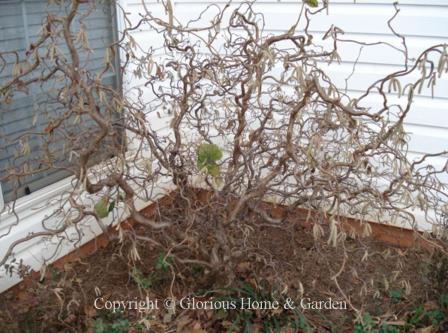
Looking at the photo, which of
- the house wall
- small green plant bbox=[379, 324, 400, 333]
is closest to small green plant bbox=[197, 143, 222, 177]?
the house wall

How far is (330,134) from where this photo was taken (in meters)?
3.46

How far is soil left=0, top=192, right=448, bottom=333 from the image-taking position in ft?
7.75

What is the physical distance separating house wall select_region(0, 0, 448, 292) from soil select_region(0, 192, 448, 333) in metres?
0.24

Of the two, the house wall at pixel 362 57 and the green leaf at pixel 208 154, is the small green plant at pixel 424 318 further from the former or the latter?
the green leaf at pixel 208 154

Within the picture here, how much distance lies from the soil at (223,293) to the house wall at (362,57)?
0.24 m

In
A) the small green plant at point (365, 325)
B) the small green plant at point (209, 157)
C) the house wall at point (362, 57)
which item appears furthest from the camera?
the house wall at point (362, 57)

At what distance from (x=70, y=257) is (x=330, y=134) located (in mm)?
2057

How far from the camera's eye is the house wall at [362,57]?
8.98ft

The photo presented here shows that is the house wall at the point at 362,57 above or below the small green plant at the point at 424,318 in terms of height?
above

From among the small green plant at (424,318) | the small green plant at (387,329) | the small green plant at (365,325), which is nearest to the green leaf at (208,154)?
the small green plant at (365,325)

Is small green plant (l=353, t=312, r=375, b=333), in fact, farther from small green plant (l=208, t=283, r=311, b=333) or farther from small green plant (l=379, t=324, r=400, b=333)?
small green plant (l=208, t=283, r=311, b=333)

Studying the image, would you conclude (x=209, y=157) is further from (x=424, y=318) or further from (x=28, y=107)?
(x=424, y=318)

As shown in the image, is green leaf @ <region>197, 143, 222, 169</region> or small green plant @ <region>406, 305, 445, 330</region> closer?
green leaf @ <region>197, 143, 222, 169</region>

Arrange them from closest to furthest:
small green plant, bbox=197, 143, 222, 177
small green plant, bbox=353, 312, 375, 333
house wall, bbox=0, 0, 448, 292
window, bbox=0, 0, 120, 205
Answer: small green plant, bbox=197, 143, 222, 177
small green plant, bbox=353, 312, 375, 333
window, bbox=0, 0, 120, 205
house wall, bbox=0, 0, 448, 292
